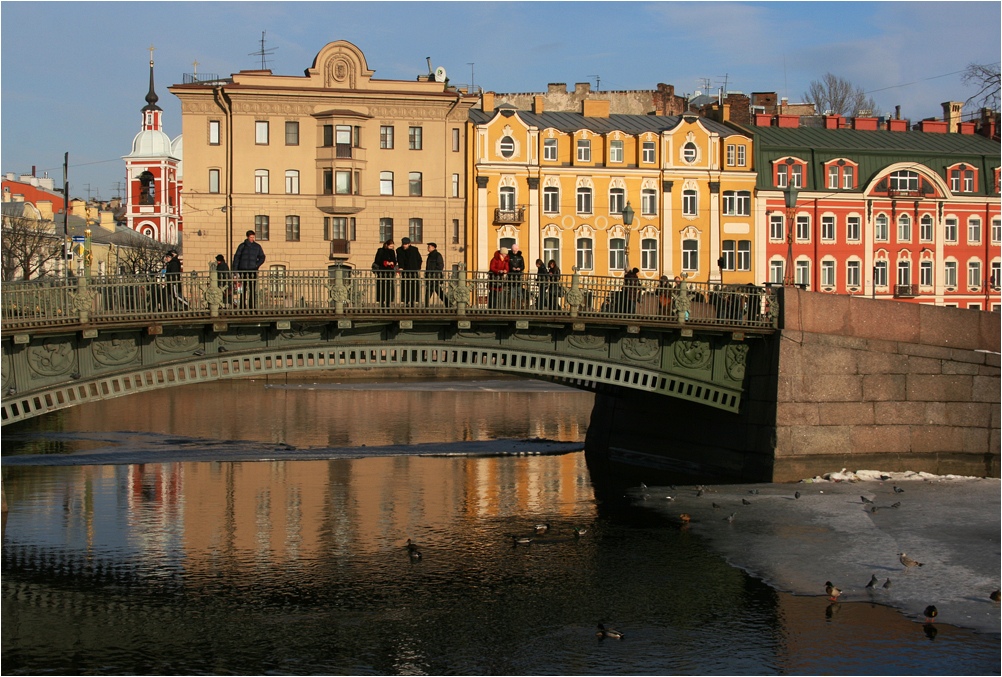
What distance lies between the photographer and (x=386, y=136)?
57844 millimetres

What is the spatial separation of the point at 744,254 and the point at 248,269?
3991 cm

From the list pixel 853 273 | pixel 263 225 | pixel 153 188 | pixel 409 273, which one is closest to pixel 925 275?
pixel 853 273

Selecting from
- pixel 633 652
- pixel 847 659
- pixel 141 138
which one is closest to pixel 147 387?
pixel 633 652

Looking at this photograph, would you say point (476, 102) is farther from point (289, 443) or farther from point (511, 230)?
point (289, 443)

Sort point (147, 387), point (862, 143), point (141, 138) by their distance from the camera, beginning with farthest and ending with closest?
1. point (141, 138)
2. point (862, 143)
3. point (147, 387)

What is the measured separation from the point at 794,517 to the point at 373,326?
7.80 metres

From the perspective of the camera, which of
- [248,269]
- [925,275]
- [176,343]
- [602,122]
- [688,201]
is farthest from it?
[925,275]

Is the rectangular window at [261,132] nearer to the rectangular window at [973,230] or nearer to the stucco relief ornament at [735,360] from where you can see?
the rectangular window at [973,230]

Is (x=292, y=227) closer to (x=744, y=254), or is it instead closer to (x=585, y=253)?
(x=585, y=253)

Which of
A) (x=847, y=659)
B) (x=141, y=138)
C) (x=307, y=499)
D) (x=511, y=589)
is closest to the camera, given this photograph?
(x=847, y=659)

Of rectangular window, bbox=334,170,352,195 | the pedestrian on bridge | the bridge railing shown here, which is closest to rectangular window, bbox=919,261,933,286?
rectangular window, bbox=334,170,352,195

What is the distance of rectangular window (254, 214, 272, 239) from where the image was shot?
2254 inches

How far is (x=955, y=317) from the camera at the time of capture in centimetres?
2678

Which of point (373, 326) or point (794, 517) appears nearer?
point (794, 517)
